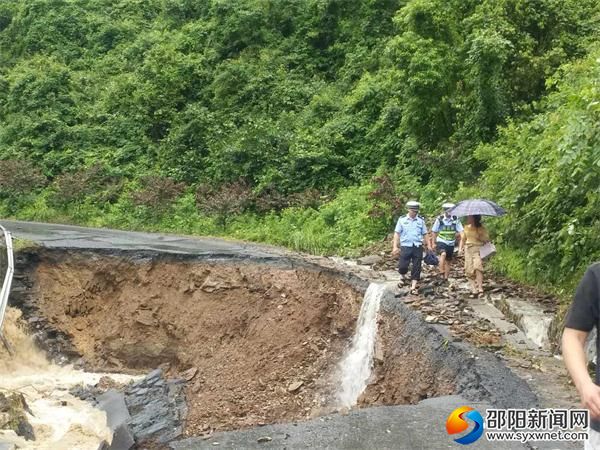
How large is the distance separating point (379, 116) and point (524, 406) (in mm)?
17418

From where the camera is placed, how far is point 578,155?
8492mm

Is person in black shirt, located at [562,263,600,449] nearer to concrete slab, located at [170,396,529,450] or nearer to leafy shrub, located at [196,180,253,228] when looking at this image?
concrete slab, located at [170,396,529,450]

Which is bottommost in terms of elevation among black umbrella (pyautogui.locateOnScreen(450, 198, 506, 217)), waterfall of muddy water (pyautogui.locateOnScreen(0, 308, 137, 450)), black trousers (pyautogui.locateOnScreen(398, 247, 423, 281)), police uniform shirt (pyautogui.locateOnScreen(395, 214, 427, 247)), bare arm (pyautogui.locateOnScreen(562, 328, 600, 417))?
waterfall of muddy water (pyautogui.locateOnScreen(0, 308, 137, 450))

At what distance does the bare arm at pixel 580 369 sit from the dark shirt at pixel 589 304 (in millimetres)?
48

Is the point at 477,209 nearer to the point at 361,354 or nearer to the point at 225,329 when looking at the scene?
the point at 361,354

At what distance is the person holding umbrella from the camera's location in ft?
34.7

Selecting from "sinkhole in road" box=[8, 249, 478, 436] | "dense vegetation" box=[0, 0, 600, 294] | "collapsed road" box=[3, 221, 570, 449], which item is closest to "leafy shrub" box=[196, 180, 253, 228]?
"dense vegetation" box=[0, 0, 600, 294]

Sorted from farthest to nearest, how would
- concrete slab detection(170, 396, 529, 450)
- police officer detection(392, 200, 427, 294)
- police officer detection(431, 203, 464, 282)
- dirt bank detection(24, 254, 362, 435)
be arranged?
dirt bank detection(24, 254, 362, 435) → police officer detection(431, 203, 464, 282) → police officer detection(392, 200, 427, 294) → concrete slab detection(170, 396, 529, 450)

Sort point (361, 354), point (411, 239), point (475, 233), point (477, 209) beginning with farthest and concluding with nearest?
point (361, 354) → point (411, 239) → point (475, 233) → point (477, 209)

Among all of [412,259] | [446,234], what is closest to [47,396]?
[412,259]

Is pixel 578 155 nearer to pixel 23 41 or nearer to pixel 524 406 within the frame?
pixel 524 406

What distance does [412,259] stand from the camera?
11.2 m

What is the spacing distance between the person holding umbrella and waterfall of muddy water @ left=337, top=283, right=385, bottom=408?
1.69 meters

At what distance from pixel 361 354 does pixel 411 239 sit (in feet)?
7.58
